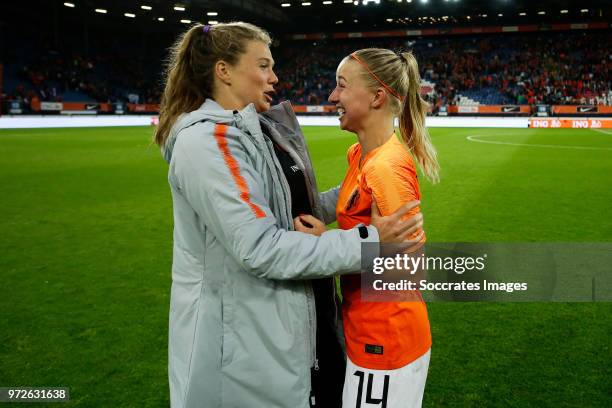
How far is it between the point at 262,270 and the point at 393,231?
479 mm

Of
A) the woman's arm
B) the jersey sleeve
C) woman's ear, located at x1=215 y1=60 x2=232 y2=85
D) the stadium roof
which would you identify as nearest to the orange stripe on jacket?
woman's ear, located at x1=215 y1=60 x2=232 y2=85

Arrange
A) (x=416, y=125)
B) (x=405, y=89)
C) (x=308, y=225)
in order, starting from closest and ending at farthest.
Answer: (x=308, y=225) < (x=405, y=89) < (x=416, y=125)

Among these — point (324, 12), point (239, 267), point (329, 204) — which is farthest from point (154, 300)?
point (324, 12)

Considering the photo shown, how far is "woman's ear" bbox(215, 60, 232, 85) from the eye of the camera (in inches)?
81.4

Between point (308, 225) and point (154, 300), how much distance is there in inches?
144

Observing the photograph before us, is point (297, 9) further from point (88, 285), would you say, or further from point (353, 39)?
point (88, 285)

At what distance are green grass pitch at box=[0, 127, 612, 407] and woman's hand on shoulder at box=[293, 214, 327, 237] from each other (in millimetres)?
2018

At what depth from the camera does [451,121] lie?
1452 inches

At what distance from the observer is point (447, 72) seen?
4994 cm

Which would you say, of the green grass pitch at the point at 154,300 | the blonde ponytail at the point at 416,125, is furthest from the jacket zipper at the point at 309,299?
the green grass pitch at the point at 154,300

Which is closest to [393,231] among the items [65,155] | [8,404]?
[8,404]

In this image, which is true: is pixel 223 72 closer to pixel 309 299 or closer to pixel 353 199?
pixel 353 199

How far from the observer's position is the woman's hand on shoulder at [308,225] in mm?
1894

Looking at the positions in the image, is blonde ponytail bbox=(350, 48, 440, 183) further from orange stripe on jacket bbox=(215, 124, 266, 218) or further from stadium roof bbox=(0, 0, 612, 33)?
stadium roof bbox=(0, 0, 612, 33)
